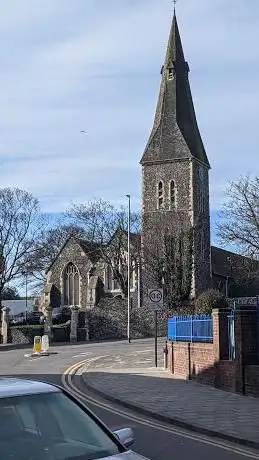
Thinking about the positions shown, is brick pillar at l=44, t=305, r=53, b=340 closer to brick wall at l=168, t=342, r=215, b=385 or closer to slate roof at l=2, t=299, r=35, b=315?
brick wall at l=168, t=342, r=215, b=385

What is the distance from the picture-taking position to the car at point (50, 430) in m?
4.13

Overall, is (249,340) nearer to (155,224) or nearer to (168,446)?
(168,446)

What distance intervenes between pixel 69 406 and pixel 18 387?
40 centimetres

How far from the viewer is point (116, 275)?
222 ft

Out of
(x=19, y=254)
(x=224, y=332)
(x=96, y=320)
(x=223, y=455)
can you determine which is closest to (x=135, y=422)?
(x=223, y=455)

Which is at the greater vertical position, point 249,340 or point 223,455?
point 249,340

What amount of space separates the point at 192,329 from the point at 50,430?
15.3 meters

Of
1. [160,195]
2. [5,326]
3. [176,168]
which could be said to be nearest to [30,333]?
[5,326]

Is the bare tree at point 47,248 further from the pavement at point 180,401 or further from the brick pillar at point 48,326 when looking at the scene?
the pavement at point 180,401

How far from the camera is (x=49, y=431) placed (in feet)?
14.6

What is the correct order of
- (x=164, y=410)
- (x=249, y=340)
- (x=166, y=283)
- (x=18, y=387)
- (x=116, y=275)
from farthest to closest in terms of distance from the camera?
(x=116, y=275), (x=166, y=283), (x=249, y=340), (x=164, y=410), (x=18, y=387)

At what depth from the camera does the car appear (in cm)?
413

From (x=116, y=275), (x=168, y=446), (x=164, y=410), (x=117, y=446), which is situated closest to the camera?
(x=117, y=446)

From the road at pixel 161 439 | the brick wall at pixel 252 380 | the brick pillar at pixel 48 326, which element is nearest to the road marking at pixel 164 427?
the road at pixel 161 439
